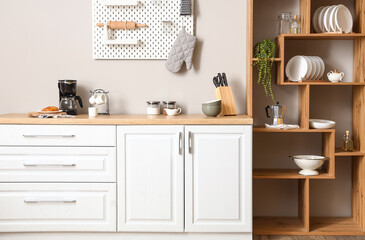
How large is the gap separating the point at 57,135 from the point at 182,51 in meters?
1.11

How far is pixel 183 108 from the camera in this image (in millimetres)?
3469

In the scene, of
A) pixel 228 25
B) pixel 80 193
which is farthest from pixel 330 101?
pixel 80 193

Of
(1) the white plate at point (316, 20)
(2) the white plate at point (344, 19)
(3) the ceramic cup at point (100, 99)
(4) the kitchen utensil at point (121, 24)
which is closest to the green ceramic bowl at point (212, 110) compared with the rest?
(3) the ceramic cup at point (100, 99)

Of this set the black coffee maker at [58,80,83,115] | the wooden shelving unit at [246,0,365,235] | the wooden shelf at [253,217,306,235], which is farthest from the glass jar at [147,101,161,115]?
the wooden shelf at [253,217,306,235]

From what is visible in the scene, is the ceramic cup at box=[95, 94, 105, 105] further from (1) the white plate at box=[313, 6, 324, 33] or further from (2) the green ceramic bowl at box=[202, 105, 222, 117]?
(1) the white plate at box=[313, 6, 324, 33]

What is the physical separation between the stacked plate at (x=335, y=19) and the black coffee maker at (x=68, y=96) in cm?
188

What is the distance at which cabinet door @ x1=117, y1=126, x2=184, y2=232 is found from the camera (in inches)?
117

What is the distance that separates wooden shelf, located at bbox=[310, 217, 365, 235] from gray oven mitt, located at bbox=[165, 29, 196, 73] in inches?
60.0

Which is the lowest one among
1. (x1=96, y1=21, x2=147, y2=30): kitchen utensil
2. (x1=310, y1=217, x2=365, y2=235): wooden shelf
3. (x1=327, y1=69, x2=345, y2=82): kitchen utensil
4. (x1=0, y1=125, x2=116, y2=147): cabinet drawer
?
(x1=310, y1=217, x2=365, y2=235): wooden shelf

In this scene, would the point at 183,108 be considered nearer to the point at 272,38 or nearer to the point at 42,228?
the point at 272,38

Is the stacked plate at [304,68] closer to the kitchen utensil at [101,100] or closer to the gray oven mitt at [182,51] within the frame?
the gray oven mitt at [182,51]

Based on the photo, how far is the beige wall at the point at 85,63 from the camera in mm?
3434

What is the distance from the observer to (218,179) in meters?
3.00

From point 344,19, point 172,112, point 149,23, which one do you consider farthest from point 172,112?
point 344,19
